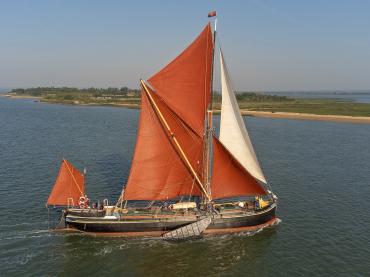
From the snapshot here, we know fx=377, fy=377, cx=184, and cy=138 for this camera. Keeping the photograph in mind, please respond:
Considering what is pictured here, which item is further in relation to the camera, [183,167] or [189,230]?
[183,167]

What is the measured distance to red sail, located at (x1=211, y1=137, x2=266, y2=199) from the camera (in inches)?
1416

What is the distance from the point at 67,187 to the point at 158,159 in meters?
8.99

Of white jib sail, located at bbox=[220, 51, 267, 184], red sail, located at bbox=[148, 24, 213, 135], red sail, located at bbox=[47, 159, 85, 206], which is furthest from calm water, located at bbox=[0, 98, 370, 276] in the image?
red sail, located at bbox=[148, 24, 213, 135]

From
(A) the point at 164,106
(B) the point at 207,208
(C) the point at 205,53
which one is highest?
(C) the point at 205,53

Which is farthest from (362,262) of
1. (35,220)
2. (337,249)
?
(35,220)

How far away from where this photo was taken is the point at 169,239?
34.5 metres

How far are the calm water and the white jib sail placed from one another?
22.9 ft

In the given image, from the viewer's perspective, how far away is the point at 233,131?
3522cm

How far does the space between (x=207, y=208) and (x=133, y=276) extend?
10.5 meters

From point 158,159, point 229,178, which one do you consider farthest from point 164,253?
point 229,178

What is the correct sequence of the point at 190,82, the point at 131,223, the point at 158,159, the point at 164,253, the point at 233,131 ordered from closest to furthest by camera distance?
the point at 164,253
the point at 131,223
the point at 190,82
the point at 233,131
the point at 158,159

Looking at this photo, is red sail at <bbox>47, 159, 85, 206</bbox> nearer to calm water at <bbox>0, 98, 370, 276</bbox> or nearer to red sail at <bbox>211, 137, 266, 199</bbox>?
calm water at <bbox>0, 98, 370, 276</bbox>

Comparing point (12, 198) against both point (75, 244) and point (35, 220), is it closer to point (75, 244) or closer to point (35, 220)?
point (35, 220)

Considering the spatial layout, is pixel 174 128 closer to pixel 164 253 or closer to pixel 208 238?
pixel 208 238
